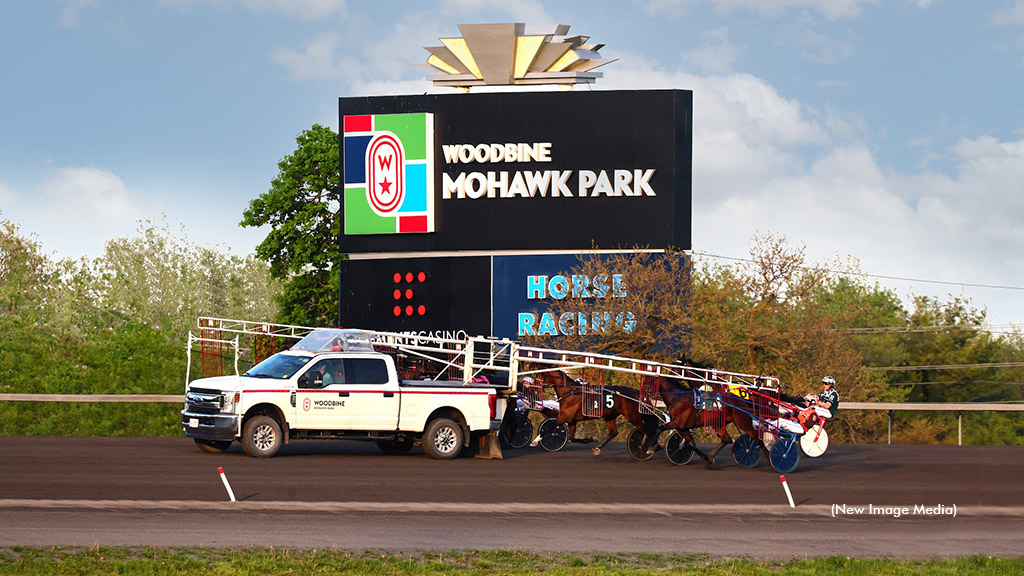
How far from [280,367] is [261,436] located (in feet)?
4.82

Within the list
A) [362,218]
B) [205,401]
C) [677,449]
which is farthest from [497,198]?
[205,401]

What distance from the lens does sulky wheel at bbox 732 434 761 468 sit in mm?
25453

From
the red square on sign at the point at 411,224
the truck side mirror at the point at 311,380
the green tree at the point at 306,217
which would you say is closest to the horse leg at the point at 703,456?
the truck side mirror at the point at 311,380

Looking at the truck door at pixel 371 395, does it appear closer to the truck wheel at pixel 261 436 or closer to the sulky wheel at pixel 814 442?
the truck wheel at pixel 261 436

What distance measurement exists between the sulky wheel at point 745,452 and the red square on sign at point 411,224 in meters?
14.9

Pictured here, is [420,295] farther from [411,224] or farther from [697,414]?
[697,414]

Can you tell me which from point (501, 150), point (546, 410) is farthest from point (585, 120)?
point (546, 410)

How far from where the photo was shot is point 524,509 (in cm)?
1806

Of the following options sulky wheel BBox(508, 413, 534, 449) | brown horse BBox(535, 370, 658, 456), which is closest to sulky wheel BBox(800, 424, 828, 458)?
brown horse BBox(535, 370, 658, 456)

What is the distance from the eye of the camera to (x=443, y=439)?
85.8 ft

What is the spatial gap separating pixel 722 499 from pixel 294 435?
9525mm

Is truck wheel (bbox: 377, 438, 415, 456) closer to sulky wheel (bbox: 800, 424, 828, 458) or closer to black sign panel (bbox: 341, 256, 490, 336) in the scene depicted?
sulky wheel (bbox: 800, 424, 828, 458)

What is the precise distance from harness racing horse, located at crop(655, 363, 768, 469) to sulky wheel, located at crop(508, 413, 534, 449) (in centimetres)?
503

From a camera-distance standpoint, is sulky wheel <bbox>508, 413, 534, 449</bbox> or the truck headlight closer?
the truck headlight
